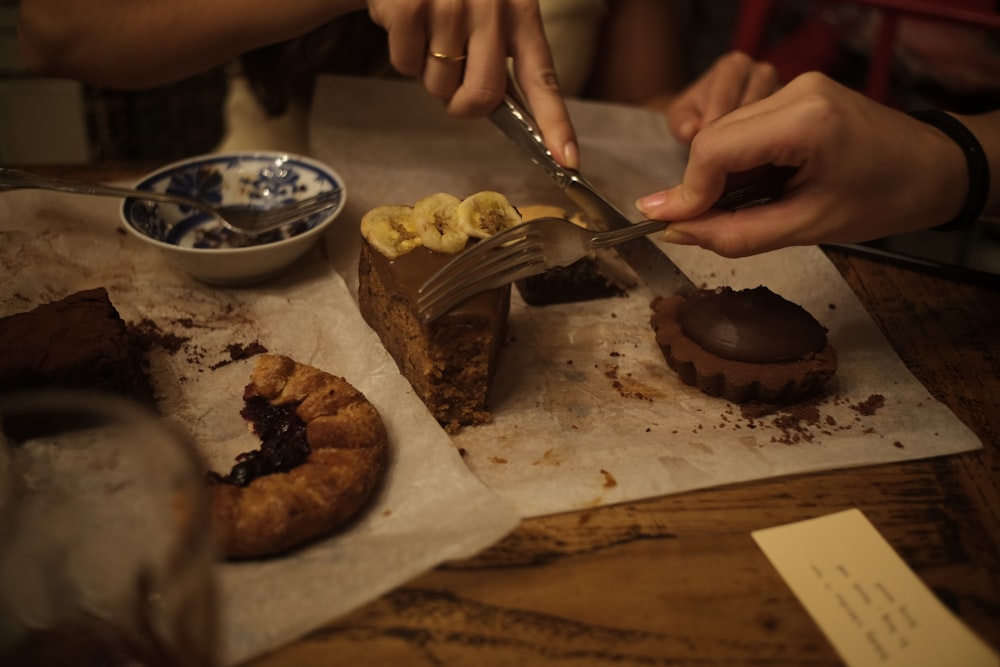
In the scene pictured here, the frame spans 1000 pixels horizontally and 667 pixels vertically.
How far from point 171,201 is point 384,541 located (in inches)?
51.9

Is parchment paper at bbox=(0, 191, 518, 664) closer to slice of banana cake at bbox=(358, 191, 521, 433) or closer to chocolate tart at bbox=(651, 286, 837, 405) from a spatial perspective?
slice of banana cake at bbox=(358, 191, 521, 433)

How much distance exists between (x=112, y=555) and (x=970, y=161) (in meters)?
1.93

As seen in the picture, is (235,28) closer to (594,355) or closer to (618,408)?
(594,355)

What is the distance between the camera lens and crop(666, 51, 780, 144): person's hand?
2.53 m

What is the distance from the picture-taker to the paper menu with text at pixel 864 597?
4.15ft

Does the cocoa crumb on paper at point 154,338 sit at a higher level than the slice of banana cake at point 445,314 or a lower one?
lower

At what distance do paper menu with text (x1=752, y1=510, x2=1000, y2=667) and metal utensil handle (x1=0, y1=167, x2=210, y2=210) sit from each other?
5.87 feet

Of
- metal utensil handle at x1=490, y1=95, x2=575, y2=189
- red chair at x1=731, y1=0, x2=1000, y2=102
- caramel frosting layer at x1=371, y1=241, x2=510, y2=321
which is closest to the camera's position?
caramel frosting layer at x1=371, y1=241, x2=510, y2=321

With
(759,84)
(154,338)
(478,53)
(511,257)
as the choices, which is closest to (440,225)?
(511,257)

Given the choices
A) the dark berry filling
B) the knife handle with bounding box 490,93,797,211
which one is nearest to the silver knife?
the knife handle with bounding box 490,93,797,211

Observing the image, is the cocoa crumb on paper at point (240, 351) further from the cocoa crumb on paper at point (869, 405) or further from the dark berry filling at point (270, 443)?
the cocoa crumb on paper at point (869, 405)

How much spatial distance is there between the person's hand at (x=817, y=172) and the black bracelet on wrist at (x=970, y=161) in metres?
0.03

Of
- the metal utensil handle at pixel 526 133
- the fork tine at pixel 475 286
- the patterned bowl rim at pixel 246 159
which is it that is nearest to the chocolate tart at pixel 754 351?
the fork tine at pixel 475 286

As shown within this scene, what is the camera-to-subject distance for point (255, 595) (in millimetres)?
1302
